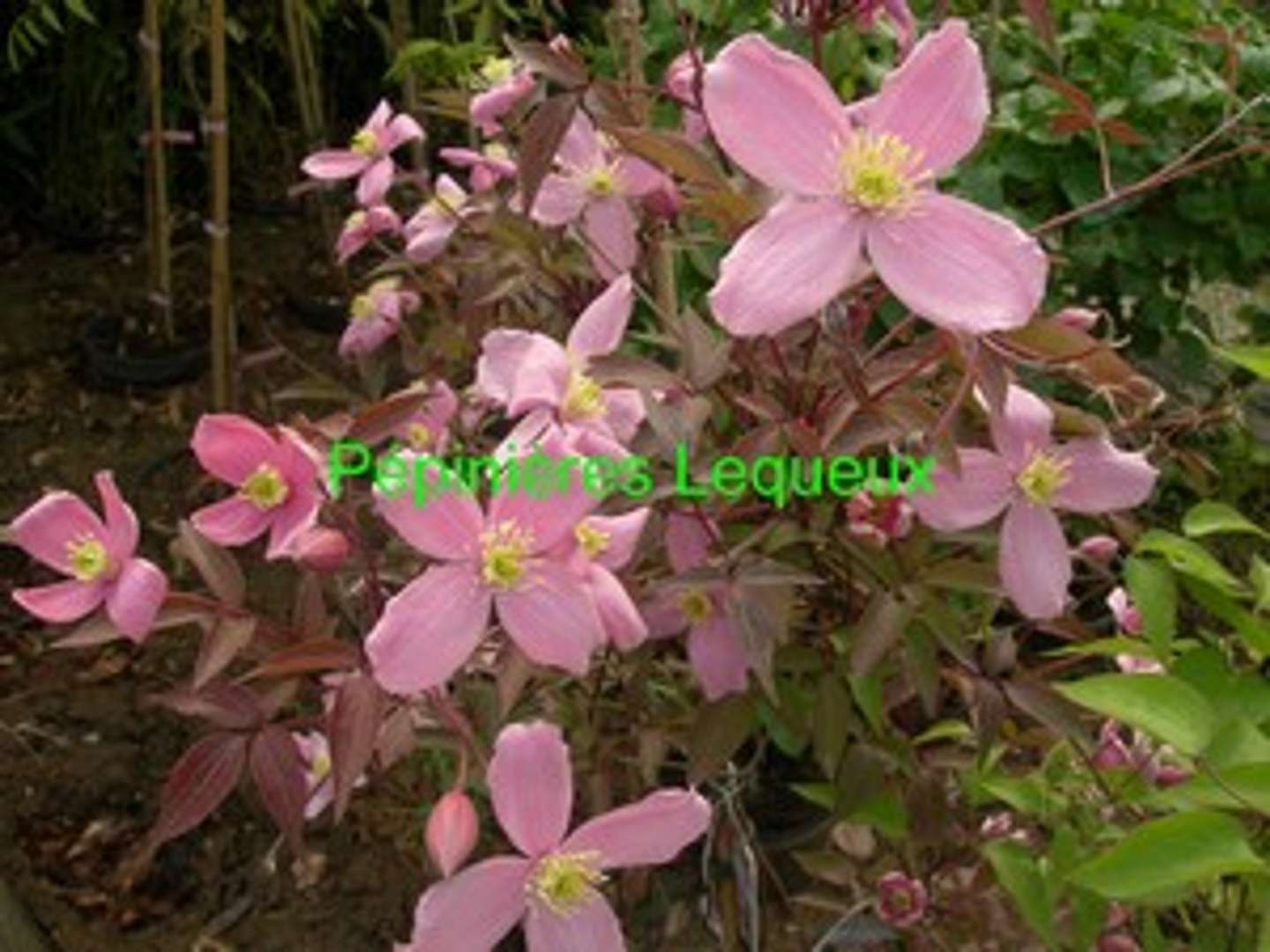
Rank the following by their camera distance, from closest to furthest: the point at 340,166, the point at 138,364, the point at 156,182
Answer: the point at 340,166
the point at 156,182
the point at 138,364

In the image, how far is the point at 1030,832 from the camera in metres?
1.23

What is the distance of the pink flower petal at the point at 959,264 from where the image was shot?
0.77 m

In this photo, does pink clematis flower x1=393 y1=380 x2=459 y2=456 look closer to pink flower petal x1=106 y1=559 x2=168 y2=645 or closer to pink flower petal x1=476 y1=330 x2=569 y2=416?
pink flower petal x1=476 y1=330 x2=569 y2=416

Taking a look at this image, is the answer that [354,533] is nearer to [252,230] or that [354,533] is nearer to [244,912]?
[244,912]

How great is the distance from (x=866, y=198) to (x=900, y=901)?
1.87 ft

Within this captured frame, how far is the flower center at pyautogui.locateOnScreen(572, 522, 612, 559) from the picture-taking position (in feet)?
2.75

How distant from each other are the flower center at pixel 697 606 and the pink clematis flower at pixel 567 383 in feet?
0.31

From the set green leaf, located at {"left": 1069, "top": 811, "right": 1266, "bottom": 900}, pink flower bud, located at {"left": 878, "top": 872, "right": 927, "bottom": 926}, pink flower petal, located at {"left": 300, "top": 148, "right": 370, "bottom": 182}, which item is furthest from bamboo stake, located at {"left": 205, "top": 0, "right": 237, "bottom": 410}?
green leaf, located at {"left": 1069, "top": 811, "right": 1266, "bottom": 900}

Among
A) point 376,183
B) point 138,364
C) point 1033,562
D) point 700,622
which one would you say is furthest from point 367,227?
point 138,364

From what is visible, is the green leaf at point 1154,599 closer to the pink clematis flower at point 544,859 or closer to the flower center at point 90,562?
the pink clematis flower at point 544,859

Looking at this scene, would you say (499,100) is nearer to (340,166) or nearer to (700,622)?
(340,166)

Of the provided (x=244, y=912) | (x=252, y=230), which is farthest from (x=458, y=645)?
(x=252, y=230)

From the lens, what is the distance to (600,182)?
1.07 meters

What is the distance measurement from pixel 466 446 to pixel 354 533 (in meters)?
0.27
